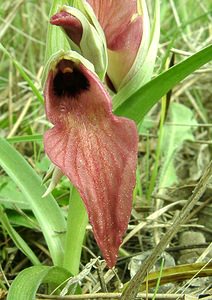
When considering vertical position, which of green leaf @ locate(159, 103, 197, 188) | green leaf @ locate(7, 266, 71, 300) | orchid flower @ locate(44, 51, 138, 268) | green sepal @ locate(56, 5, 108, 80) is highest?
green sepal @ locate(56, 5, 108, 80)

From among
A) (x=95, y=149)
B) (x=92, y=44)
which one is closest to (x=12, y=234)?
(x=95, y=149)

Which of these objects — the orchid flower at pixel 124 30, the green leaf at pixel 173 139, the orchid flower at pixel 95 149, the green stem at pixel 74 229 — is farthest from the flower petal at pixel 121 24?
the green leaf at pixel 173 139

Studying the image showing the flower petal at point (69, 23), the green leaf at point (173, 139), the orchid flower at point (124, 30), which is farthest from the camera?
the green leaf at point (173, 139)

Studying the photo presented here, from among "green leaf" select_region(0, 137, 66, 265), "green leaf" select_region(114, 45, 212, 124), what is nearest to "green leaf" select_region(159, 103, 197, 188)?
"green leaf" select_region(0, 137, 66, 265)

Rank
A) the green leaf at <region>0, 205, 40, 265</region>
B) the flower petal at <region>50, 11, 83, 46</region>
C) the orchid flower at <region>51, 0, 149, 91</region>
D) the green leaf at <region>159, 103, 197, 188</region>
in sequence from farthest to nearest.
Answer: the green leaf at <region>159, 103, 197, 188</region>, the green leaf at <region>0, 205, 40, 265</region>, the orchid flower at <region>51, 0, 149, 91</region>, the flower petal at <region>50, 11, 83, 46</region>

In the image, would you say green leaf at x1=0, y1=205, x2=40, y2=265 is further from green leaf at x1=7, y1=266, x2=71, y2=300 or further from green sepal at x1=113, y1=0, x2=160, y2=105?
green sepal at x1=113, y1=0, x2=160, y2=105

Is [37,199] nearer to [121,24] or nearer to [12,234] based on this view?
[12,234]

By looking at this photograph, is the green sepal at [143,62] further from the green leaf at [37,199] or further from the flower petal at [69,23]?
the green leaf at [37,199]
